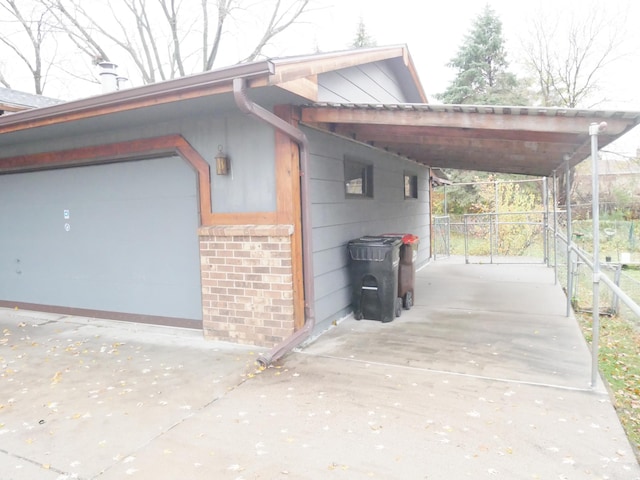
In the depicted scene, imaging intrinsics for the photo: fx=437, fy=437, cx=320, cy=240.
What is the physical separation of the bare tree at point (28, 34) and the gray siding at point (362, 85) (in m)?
14.7

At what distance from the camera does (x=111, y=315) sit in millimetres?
6039

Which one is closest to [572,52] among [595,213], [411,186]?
[411,186]

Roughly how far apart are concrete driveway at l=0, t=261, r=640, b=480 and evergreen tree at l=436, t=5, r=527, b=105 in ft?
55.3

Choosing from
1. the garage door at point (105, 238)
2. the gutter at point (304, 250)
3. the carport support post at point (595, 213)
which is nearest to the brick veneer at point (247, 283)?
the gutter at point (304, 250)

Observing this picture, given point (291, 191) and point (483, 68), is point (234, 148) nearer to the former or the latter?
point (291, 191)

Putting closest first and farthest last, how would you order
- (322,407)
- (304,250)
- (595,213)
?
(595,213)
(322,407)
(304,250)

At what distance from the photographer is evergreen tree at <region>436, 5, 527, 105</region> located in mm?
19797

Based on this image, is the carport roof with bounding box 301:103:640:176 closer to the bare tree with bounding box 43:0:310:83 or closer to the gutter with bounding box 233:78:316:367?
the gutter with bounding box 233:78:316:367

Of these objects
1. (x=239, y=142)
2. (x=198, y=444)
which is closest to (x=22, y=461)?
(x=198, y=444)

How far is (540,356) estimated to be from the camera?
13.7 feet

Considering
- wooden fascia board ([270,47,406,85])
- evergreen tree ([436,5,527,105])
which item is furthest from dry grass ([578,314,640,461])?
evergreen tree ([436,5,527,105])

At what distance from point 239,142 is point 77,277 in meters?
3.47

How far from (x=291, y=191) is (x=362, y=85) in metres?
3.19

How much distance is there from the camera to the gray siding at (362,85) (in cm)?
552
